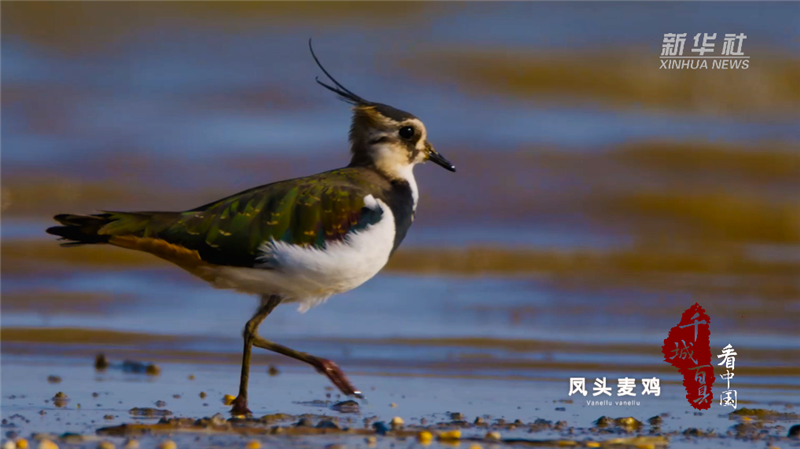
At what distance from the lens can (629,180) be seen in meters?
15.0

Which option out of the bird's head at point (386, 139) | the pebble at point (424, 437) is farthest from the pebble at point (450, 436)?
the bird's head at point (386, 139)

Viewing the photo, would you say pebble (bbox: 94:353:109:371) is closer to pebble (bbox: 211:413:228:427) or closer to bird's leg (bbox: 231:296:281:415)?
bird's leg (bbox: 231:296:281:415)

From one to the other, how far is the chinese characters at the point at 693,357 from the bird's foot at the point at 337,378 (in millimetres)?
1948

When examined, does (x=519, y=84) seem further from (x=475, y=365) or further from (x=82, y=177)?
(x=475, y=365)

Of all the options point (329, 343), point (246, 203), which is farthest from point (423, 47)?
point (246, 203)

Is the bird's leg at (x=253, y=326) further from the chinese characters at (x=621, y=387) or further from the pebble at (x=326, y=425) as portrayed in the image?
the chinese characters at (x=621, y=387)

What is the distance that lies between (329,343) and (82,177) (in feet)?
23.8

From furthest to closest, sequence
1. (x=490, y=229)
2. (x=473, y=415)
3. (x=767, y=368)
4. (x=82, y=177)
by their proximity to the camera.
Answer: (x=82, y=177) → (x=490, y=229) → (x=767, y=368) → (x=473, y=415)

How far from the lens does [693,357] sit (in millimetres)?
7398

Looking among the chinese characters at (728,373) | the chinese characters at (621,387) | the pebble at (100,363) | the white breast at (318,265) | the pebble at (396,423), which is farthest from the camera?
the pebble at (100,363)

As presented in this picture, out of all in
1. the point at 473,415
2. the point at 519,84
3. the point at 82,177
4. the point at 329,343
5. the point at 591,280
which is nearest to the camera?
the point at 473,415

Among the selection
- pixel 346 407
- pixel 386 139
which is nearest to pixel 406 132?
pixel 386 139

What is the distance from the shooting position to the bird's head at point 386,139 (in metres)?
6.77

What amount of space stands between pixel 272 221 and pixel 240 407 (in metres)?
1.01
